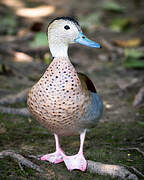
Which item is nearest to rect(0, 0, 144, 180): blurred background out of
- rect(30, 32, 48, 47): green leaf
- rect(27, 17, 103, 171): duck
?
rect(30, 32, 48, 47): green leaf

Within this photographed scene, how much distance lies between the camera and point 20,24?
34.3 feet

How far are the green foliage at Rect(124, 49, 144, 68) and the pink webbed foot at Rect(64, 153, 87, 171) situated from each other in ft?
13.8

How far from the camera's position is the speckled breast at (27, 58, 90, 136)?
388 centimetres

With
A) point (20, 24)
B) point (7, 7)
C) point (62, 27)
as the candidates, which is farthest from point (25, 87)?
point (7, 7)

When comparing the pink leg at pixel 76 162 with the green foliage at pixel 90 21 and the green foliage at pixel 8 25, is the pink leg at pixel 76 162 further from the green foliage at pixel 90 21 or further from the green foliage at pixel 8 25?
the green foliage at pixel 90 21

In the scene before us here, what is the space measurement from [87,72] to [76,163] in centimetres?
417

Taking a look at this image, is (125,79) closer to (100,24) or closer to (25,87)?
(25,87)

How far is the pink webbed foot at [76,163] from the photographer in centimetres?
397

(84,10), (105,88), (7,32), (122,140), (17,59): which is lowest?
(122,140)

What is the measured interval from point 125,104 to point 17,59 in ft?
9.12

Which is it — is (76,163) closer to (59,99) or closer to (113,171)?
(113,171)

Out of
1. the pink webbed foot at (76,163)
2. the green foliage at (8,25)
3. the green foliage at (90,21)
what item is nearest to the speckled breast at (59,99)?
the pink webbed foot at (76,163)

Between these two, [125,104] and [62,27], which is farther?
[125,104]

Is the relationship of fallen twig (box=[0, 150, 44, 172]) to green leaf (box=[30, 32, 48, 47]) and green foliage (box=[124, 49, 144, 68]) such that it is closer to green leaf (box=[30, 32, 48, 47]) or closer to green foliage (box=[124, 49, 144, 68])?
green foliage (box=[124, 49, 144, 68])
